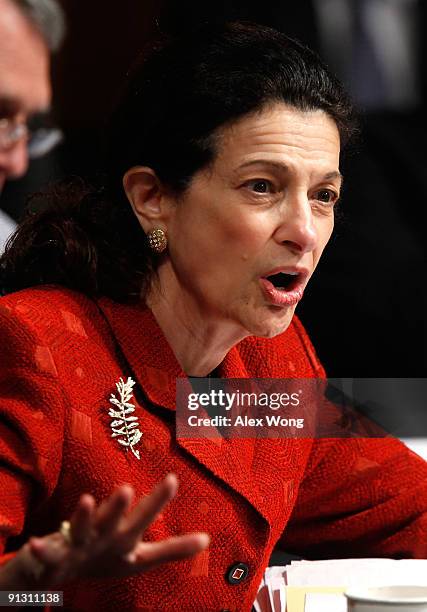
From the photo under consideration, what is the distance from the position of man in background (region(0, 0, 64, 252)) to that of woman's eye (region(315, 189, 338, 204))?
597 millimetres

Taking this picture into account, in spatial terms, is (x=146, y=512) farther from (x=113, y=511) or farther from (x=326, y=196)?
(x=326, y=196)

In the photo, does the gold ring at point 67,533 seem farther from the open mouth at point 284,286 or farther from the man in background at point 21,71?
the man in background at point 21,71

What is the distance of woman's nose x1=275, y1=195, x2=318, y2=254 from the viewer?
1.31m

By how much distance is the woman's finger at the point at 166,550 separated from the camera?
0.92m

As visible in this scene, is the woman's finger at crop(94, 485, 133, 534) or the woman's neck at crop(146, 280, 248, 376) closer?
the woman's finger at crop(94, 485, 133, 534)

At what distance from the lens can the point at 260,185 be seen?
1338 mm

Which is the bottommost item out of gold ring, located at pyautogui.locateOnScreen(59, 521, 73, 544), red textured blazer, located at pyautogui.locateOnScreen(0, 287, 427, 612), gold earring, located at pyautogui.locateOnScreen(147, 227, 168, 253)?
red textured blazer, located at pyautogui.locateOnScreen(0, 287, 427, 612)

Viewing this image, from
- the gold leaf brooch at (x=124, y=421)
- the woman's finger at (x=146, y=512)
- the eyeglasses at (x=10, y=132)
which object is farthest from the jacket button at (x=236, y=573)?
the eyeglasses at (x=10, y=132)

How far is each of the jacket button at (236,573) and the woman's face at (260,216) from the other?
0.31m

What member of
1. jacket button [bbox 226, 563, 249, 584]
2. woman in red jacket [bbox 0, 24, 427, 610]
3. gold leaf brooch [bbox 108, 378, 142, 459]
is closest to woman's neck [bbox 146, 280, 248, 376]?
woman in red jacket [bbox 0, 24, 427, 610]

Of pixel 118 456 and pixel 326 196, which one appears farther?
pixel 326 196

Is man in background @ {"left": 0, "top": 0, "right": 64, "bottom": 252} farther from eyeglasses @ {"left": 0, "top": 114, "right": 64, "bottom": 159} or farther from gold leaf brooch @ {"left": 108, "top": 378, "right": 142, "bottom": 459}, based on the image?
gold leaf brooch @ {"left": 108, "top": 378, "right": 142, "bottom": 459}

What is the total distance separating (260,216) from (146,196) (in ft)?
0.61

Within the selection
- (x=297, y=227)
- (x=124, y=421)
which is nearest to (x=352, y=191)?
(x=297, y=227)
